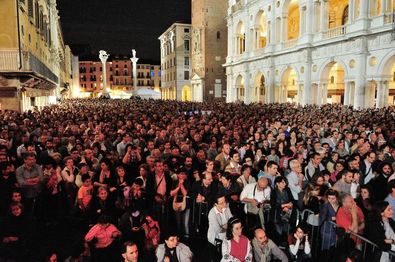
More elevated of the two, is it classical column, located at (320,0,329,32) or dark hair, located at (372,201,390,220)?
classical column, located at (320,0,329,32)

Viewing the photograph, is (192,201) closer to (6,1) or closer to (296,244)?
(296,244)

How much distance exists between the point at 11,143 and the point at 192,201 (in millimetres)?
7140

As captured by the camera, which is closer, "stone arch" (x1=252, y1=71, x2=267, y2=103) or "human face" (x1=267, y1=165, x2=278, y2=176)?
"human face" (x1=267, y1=165, x2=278, y2=176)

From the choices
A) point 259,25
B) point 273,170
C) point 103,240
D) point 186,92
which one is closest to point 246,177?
point 273,170

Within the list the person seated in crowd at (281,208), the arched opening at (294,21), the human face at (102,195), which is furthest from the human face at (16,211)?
the arched opening at (294,21)

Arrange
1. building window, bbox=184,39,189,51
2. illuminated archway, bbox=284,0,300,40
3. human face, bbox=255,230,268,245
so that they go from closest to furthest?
human face, bbox=255,230,268,245 → illuminated archway, bbox=284,0,300,40 → building window, bbox=184,39,189,51

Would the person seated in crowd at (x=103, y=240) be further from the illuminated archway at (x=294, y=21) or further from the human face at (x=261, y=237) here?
the illuminated archway at (x=294, y=21)

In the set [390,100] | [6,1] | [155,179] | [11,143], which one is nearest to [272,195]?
[155,179]

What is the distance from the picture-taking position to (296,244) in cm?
538

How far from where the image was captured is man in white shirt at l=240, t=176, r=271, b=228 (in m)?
6.41

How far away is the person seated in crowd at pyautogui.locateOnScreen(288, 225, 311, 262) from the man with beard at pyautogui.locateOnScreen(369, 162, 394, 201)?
239 cm

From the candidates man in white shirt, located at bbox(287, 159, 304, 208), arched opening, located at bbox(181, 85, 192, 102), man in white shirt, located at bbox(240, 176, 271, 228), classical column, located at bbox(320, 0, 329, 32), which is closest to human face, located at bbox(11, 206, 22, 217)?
man in white shirt, located at bbox(240, 176, 271, 228)

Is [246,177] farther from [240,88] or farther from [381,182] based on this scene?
[240,88]

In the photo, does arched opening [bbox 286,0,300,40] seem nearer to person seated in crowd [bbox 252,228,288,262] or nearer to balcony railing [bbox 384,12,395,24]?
balcony railing [bbox 384,12,395,24]
